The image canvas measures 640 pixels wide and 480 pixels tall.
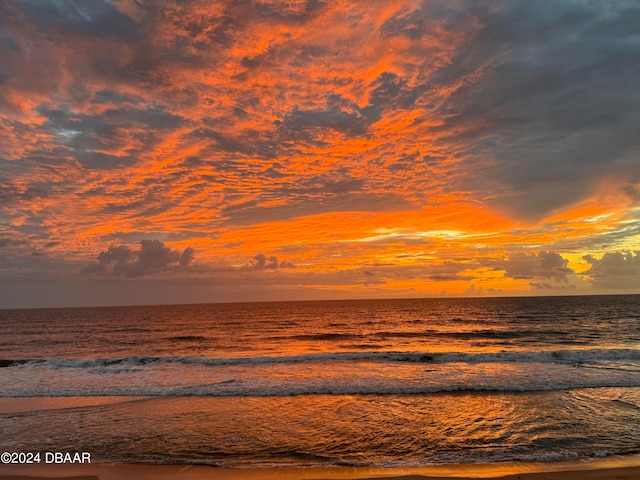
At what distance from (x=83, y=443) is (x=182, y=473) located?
446cm

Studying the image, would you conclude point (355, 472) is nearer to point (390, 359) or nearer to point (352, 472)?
point (352, 472)

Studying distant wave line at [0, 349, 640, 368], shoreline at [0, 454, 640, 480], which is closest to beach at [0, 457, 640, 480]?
shoreline at [0, 454, 640, 480]

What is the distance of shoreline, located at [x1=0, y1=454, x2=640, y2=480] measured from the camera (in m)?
9.18

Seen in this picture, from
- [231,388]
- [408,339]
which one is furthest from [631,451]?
[408,339]

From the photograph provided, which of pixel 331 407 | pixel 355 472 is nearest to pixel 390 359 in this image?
pixel 331 407

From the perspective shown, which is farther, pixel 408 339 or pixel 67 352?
pixel 408 339

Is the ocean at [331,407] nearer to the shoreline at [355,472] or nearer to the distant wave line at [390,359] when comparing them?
the distant wave line at [390,359]

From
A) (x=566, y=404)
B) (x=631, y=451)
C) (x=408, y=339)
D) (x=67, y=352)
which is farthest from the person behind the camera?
(x=408, y=339)

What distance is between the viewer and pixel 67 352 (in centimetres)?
3797

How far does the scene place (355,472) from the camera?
9562 mm

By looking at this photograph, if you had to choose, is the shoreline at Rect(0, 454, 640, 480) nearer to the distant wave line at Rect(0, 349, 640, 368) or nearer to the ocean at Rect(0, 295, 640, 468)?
the ocean at Rect(0, 295, 640, 468)

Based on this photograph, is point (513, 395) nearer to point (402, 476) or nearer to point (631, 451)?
point (631, 451)

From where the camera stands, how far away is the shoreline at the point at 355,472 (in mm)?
9180

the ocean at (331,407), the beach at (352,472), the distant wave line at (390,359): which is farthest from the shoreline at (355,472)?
the distant wave line at (390,359)
